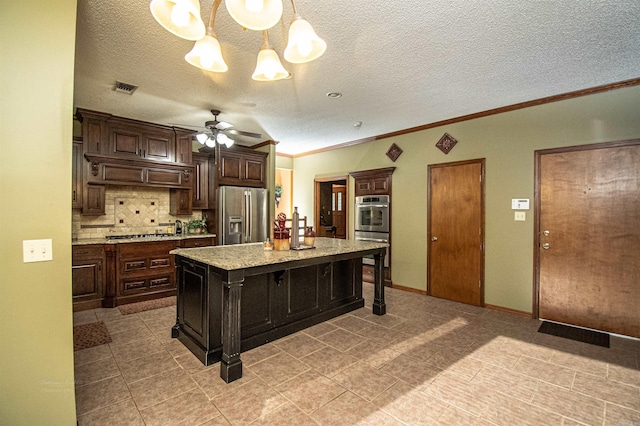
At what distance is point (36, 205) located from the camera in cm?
155

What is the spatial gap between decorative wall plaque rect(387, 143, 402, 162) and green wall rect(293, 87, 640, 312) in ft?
0.23

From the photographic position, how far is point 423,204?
4918 millimetres

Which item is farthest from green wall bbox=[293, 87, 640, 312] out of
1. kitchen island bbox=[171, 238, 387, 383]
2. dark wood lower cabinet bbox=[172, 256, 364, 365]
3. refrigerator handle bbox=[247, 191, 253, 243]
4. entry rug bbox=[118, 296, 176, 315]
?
entry rug bbox=[118, 296, 176, 315]

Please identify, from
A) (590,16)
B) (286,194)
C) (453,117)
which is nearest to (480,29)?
(590,16)

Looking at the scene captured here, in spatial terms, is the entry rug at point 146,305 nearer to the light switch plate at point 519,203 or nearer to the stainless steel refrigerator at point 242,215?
the stainless steel refrigerator at point 242,215

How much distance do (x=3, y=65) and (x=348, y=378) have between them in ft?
9.30

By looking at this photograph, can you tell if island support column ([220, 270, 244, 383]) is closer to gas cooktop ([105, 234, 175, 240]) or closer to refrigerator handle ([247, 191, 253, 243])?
gas cooktop ([105, 234, 175, 240])

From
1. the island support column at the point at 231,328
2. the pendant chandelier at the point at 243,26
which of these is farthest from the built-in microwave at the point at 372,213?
the pendant chandelier at the point at 243,26

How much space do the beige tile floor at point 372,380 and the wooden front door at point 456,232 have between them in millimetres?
958

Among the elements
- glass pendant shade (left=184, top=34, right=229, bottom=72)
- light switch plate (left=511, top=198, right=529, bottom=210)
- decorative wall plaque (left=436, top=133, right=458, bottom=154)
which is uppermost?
decorative wall plaque (left=436, top=133, right=458, bottom=154)

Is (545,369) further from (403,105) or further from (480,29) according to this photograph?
(403,105)

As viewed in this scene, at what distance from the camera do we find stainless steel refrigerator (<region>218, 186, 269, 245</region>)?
5.26 meters

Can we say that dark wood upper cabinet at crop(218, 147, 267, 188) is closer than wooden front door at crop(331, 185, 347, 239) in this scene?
Yes

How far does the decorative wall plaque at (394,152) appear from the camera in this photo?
523 centimetres
